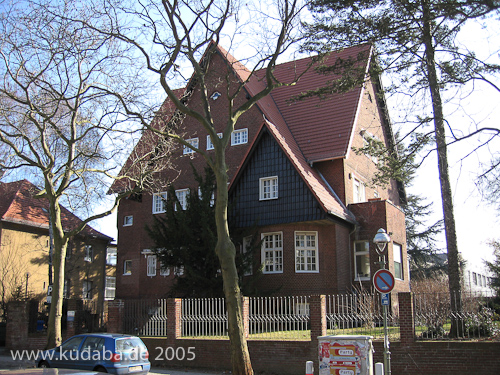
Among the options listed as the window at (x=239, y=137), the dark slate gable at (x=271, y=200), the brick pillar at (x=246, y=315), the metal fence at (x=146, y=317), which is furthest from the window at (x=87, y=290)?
the brick pillar at (x=246, y=315)

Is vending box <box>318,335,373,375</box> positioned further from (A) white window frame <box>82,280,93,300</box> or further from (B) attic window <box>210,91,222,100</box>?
(A) white window frame <box>82,280,93,300</box>

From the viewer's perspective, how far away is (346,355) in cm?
1175

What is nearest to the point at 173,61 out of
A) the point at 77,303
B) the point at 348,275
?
the point at 77,303

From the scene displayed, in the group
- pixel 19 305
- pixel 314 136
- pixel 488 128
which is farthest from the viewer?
pixel 314 136

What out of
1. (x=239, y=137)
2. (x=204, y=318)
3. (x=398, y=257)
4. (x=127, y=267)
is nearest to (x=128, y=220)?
(x=127, y=267)

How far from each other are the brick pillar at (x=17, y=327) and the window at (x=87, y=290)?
14.2 meters

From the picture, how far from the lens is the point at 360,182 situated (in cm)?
2736

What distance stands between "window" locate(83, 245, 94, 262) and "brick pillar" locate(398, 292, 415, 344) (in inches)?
1126

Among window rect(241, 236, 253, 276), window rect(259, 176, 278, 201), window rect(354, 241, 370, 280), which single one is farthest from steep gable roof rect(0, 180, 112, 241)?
window rect(354, 241, 370, 280)

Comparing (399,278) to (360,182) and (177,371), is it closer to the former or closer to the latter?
(360,182)

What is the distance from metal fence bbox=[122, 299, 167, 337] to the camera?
18608 mm

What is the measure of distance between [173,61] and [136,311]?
33.3ft

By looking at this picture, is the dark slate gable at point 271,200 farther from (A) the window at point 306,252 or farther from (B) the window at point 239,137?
(B) the window at point 239,137

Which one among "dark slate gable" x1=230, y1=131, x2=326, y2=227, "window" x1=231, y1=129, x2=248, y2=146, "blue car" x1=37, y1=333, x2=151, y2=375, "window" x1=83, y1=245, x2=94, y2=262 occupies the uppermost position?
"window" x1=231, y1=129, x2=248, y2=146
